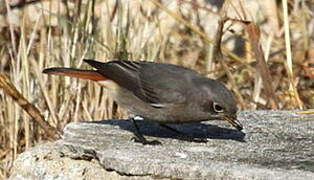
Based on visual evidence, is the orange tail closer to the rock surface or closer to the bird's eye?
the rock surface

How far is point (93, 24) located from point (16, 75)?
2.61 ft

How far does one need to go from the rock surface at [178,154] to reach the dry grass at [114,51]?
37.6 inches

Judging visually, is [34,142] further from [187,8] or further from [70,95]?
[187,8]

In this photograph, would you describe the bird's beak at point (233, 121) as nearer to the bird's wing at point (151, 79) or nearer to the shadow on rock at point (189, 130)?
the shadow on rock at point (189, 130)

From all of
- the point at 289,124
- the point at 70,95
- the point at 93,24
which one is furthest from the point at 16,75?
the point at 289,124

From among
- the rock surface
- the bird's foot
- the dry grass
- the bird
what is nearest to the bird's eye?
the bird

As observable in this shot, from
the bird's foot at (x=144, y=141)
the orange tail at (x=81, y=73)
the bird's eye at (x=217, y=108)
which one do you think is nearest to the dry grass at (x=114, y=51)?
the orange tail at (x=81, y=73)

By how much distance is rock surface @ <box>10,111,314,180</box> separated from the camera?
3.67 m

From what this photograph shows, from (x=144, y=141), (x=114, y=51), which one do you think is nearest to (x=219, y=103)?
(x=144, y=141)

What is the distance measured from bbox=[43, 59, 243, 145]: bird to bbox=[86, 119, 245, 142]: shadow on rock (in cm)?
6

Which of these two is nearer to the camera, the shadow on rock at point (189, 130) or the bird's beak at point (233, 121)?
the bird's beak at point (233, 121)

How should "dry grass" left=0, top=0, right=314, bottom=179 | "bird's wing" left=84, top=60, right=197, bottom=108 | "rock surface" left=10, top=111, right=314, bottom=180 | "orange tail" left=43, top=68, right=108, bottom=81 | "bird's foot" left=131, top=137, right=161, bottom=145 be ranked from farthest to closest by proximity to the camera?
"dry grass" left=0, top=0, right=314, bottom=179, "orange tail" left=43, top=68, right=108, bottom=81, "bird's wing" left=84, top=60, right=197, bottom=108, "bird's foot" left=131, top=137, right=161, bottom=145, "rock surface" left=10, top=111, right=314, bottom=180

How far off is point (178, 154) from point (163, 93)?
491 mm

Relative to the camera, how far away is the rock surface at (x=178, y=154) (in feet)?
12.0
